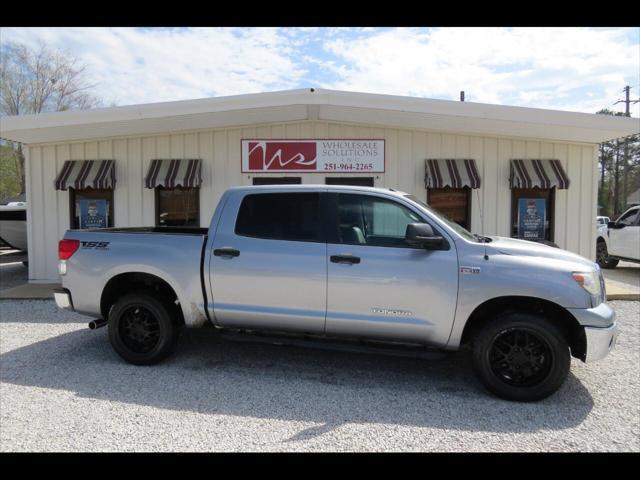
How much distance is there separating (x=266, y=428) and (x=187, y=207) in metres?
6.53

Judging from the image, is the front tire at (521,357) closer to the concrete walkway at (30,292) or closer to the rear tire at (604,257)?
the concrete walkway at (30,292)

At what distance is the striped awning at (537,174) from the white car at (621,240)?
167 inches

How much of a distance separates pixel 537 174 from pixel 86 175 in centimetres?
893

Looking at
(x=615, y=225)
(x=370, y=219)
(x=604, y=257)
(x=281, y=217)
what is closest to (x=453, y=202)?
(x=370, y=219)

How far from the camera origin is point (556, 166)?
28.1ft

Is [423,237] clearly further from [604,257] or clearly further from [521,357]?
[604,257]

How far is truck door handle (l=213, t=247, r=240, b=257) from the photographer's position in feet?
14.7

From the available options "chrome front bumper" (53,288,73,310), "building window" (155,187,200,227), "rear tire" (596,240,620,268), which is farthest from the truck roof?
"rear tire" (596,240,620,268)

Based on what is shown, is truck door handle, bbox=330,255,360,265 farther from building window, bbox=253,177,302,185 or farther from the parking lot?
building window, bbox=253,177,302,185

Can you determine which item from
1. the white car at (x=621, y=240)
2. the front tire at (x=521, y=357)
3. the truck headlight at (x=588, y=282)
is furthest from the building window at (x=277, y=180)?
the white car at (x=621, y=240)

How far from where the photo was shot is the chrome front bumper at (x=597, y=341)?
12.4ft

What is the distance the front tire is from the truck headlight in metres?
0.43

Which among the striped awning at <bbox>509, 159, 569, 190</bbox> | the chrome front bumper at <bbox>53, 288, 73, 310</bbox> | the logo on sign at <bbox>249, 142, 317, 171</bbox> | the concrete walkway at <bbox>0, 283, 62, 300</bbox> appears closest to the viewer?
the chrome front bumper at <bbox>53, 288, 73, 310</bbox>

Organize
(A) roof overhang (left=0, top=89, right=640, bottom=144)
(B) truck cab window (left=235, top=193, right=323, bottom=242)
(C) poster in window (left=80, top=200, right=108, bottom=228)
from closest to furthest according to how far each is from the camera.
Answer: (B) truck cab window (left=235, top=193, right=323, bottom=242) < (A) roof overhang (left=0, top=89, right=640, bottom=144) < (C) poster in window (left=80, top=200, right=108, bottom=228)
